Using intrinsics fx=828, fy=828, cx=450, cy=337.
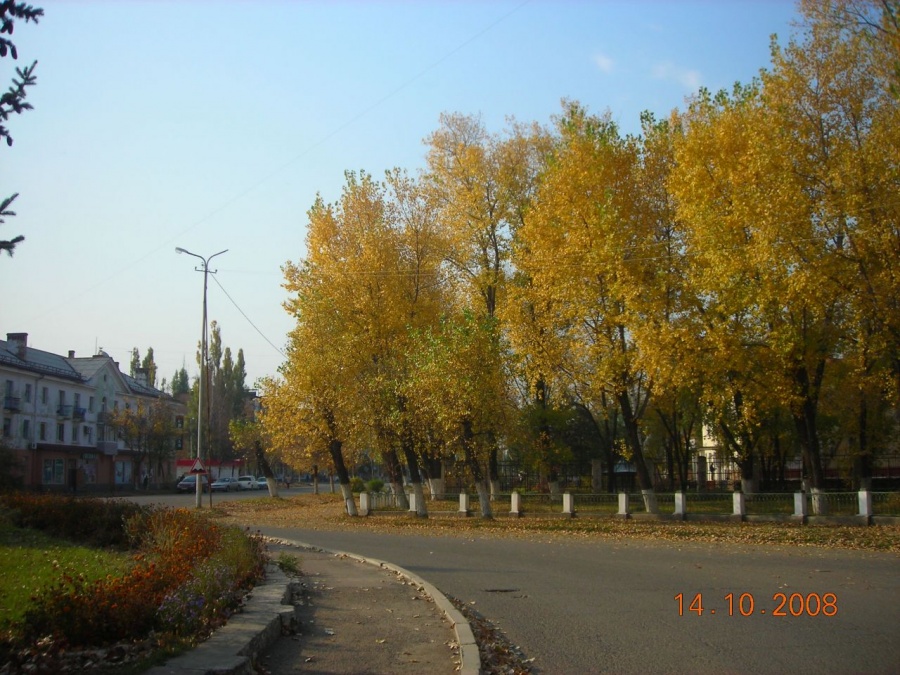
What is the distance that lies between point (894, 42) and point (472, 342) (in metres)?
20.5

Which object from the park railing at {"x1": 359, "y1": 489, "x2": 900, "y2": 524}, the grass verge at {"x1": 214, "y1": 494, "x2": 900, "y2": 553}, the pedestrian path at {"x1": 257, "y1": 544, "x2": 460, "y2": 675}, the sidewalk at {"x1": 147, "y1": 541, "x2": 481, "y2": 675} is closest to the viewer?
the sidewalk at {"x1": 147, "y1": 541, "x2": 481, "y2": 675}

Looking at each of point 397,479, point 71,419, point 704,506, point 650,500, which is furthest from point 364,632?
point 71,419

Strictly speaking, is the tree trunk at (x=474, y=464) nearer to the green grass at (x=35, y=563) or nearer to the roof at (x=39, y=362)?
the green grass at (x=35, y=563)

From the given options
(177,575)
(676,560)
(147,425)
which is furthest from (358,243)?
(147,425)

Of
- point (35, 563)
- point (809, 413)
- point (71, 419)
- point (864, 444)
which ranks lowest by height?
point (35, 563)

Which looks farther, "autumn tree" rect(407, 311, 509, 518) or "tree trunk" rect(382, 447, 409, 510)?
"tree trunk" rect(382, 447, 409, 510)

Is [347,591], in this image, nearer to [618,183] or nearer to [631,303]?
[631,303]

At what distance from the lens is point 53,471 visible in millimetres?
62906

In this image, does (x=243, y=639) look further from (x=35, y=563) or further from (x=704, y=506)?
(x=704, y=506)

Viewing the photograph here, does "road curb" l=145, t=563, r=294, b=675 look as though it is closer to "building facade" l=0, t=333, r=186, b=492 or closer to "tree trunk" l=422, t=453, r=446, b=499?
"tree trunk" l=422, t=453, r=446, b=499

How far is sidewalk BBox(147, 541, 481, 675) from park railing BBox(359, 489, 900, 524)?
16380 mm

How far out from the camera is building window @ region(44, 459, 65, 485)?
61.8 m

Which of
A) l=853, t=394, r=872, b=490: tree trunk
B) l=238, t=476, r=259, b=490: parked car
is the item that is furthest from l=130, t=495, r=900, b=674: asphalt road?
l=238, t=476, r=259, b=490: parked car

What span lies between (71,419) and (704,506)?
166 feet
